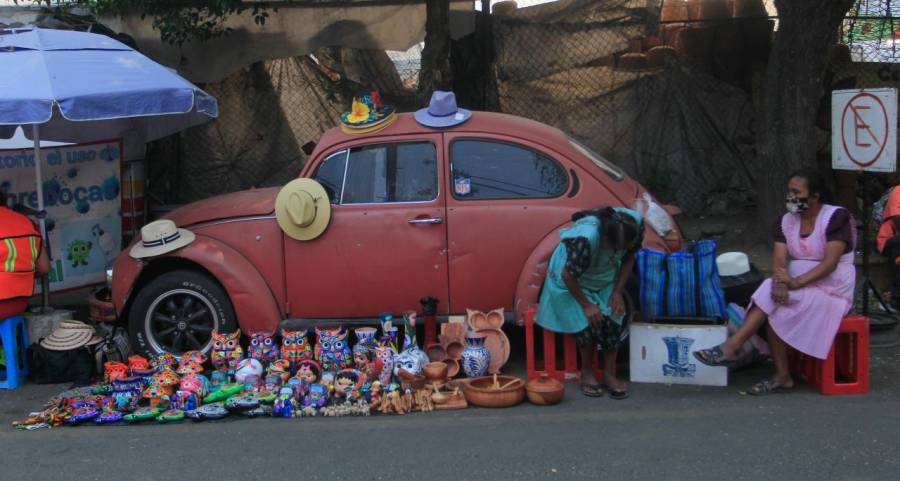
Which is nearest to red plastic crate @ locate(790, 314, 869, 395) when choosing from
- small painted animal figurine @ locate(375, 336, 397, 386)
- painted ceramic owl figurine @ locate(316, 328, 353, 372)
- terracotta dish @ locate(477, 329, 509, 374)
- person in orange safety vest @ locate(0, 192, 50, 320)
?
terracotta dish @ locate(477, 329, 509, 374)

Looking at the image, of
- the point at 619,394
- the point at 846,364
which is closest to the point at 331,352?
the point at 619,394

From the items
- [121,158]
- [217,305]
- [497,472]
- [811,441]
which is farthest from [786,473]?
[121,158]

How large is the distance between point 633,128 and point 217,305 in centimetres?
596

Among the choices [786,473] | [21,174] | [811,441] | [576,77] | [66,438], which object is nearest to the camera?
[786,473]

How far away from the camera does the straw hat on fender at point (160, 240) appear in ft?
22.0

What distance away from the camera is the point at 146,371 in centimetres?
638

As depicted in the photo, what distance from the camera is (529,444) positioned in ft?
17.4

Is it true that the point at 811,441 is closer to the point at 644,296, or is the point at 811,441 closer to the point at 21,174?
the point at 644,296

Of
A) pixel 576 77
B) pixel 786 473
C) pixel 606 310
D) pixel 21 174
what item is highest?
pixel 576 77

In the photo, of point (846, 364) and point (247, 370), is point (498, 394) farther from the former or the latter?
point (846, 364)

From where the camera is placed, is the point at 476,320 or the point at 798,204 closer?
the point at 798,204

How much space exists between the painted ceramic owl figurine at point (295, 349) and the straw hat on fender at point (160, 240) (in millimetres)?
1058

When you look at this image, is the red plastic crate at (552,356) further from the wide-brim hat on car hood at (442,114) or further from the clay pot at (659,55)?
the clay pot at (659,55)

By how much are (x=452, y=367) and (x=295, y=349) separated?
111cm
